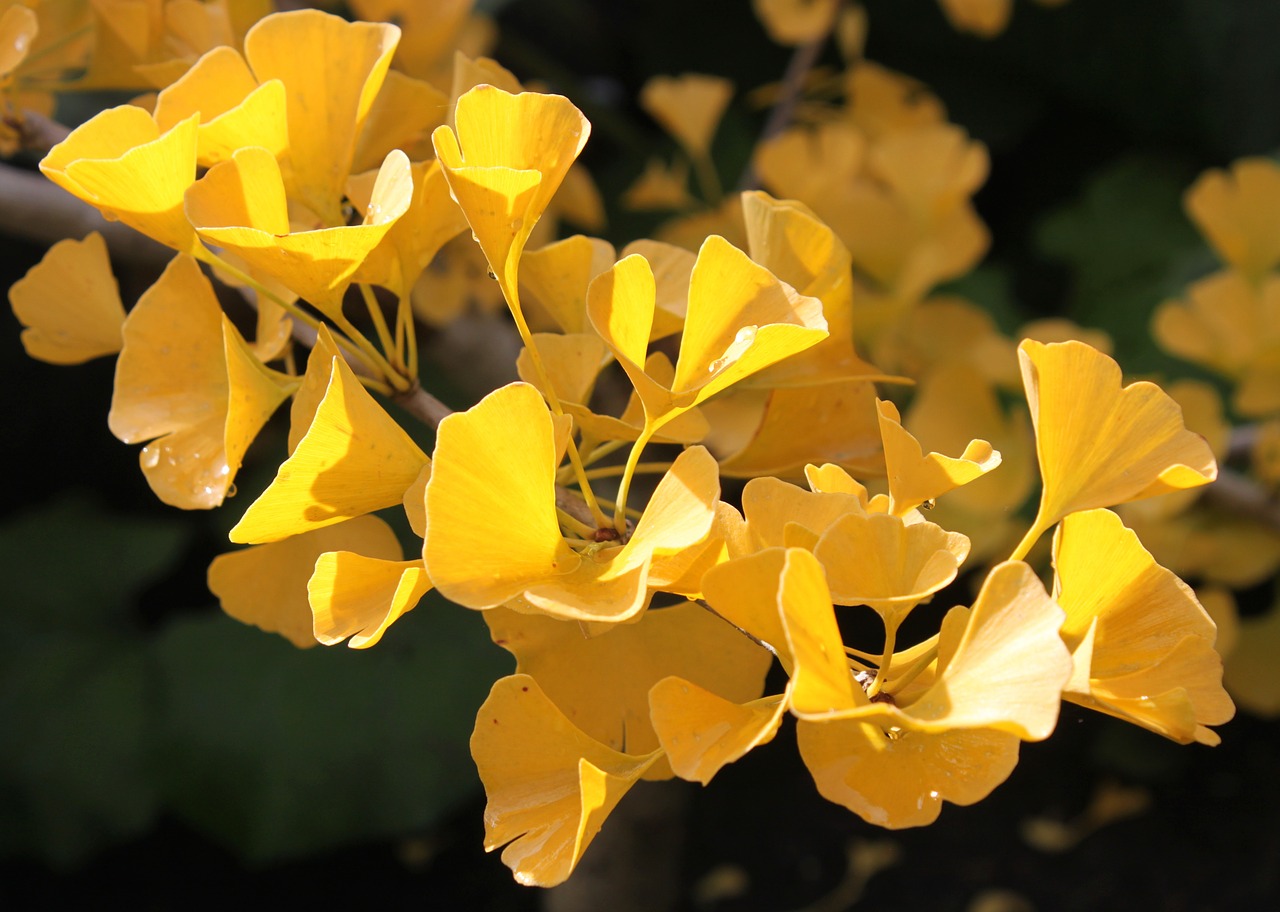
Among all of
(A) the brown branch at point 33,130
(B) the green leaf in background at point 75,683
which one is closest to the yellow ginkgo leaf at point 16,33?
(A) the brown branch at point 33,130

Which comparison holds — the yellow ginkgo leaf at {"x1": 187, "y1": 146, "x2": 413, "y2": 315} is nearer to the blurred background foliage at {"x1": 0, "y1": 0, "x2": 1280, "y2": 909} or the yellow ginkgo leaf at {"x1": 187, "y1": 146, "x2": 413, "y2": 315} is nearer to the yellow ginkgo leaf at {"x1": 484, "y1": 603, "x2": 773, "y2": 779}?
the yellow ginkgo leaf at {"x1": 484, "y1": 603, "x2": 773, "y2": 779}

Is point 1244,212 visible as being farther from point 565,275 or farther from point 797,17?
point 565,275

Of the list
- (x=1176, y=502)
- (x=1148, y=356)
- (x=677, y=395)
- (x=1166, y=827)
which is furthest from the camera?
(x=1166, y=827)

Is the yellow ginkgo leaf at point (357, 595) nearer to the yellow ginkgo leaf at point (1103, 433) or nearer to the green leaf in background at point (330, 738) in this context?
the yellow ginkgo leaf at point (1103, 433)

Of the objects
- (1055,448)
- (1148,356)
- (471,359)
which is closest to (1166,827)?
(1148,356)

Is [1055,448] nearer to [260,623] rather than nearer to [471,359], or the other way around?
[260,623]

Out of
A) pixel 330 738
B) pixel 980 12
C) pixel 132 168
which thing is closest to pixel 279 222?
pixel 132 168
